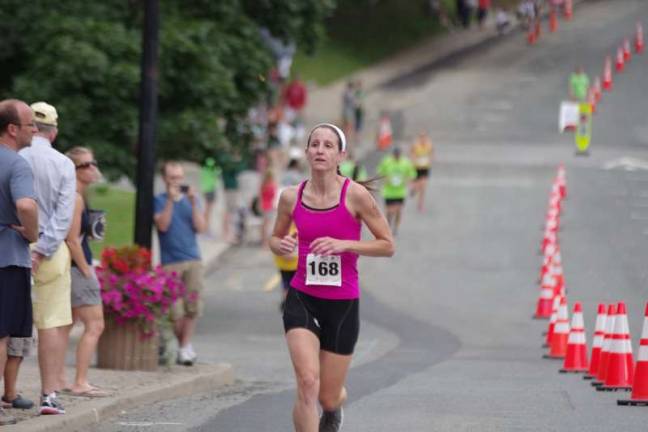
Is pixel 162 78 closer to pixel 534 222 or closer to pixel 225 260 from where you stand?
pixel 225 260

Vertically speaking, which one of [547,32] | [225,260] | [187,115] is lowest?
[225,260]

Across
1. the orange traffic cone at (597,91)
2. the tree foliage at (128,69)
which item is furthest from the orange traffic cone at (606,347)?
the orange traffic cone at (597,91)

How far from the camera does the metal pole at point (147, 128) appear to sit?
682 inches

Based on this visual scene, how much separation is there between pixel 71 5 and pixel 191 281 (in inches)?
263

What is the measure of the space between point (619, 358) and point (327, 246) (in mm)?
5337

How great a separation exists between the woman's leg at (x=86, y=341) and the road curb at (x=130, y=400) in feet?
1.01

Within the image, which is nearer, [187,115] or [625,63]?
[187,115]

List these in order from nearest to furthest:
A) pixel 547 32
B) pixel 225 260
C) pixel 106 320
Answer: pixel 106 320, pixel 225 260, pixel 547 32

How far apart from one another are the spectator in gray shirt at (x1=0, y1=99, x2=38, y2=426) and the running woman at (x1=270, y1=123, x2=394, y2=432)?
65.4 inches

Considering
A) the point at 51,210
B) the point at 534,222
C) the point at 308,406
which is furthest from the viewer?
the point at 534,222

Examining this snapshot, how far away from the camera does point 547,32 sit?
66.4m

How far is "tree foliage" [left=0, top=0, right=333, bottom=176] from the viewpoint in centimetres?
2175

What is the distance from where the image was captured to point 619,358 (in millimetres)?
14750

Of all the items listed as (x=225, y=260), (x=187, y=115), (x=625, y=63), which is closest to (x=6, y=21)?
(x=187, y=115)
